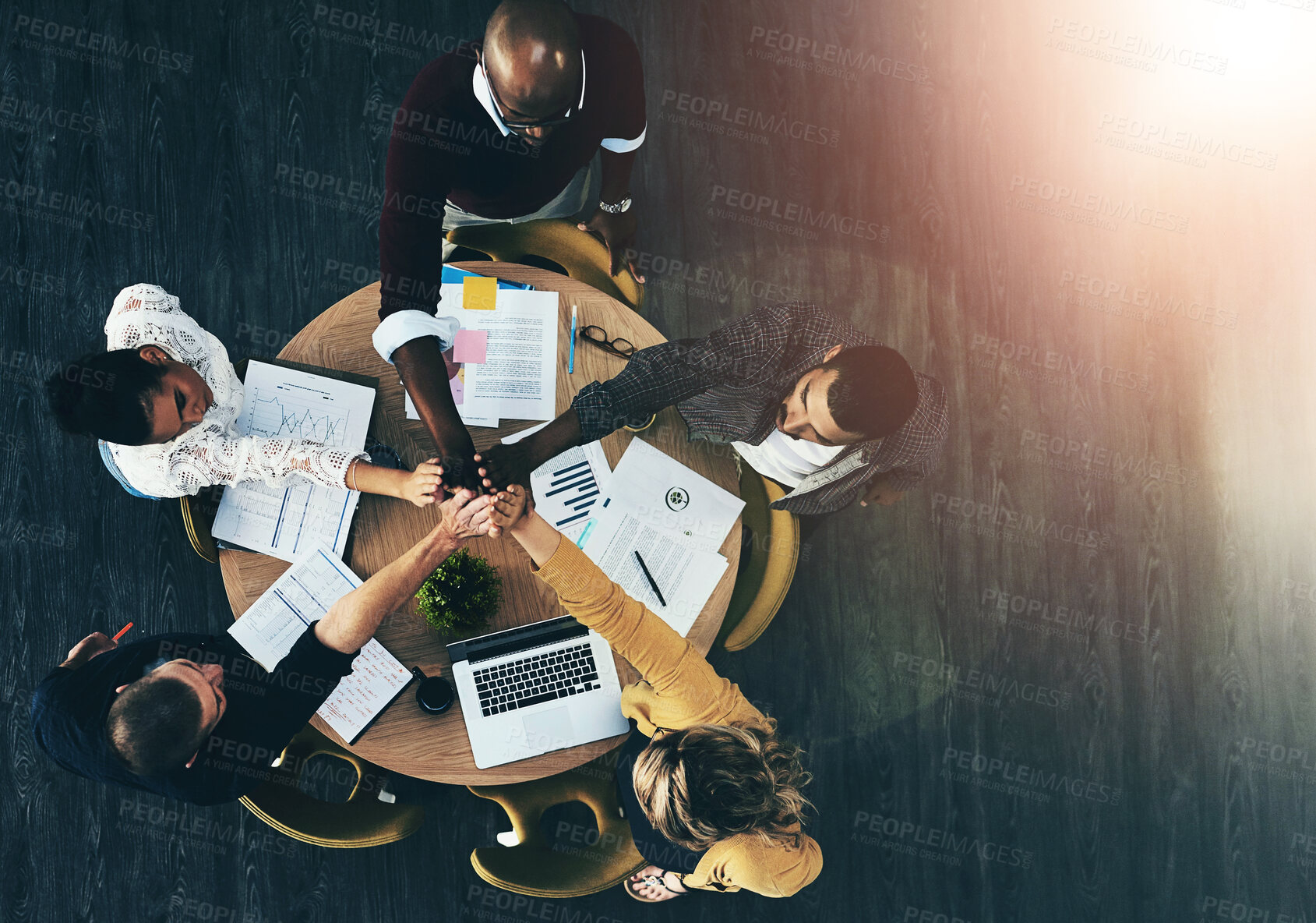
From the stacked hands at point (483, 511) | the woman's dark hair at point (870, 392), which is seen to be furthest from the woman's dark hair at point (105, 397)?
the woman's dark hair at point (870, 392)

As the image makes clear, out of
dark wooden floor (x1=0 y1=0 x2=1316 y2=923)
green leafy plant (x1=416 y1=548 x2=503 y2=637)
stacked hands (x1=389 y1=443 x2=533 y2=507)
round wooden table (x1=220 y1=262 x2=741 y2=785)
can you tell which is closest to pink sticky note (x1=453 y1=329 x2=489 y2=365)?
round wooden table (x1=220 y1=262 x2=741 y2=785)

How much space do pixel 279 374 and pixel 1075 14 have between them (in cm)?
345

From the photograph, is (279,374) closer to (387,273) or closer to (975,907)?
(387,273)

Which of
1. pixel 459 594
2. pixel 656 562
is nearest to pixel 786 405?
pixel 656 562

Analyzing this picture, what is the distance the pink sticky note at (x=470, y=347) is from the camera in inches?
81.3

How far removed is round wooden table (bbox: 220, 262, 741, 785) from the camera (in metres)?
1.97

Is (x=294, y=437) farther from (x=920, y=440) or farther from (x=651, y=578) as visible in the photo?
(x=920, y=440)

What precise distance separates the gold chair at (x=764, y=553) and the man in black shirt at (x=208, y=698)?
0.78 m

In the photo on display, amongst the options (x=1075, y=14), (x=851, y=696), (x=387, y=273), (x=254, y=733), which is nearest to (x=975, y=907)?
(x=851, y=696)

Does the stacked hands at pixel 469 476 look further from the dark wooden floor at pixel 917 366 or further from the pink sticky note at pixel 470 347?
the dark wooden floor at pixel 917 366

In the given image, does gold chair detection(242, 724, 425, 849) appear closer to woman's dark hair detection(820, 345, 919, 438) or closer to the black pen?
the black pen

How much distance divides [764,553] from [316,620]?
1.21 metres

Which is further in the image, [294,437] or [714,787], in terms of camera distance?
[294,437]

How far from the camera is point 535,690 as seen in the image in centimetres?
199
